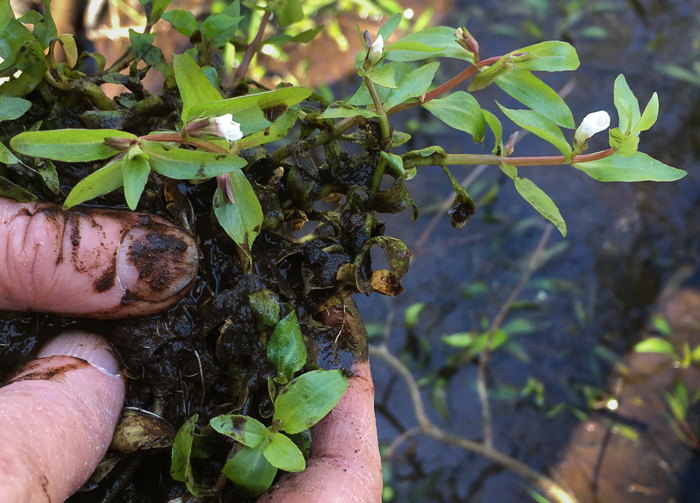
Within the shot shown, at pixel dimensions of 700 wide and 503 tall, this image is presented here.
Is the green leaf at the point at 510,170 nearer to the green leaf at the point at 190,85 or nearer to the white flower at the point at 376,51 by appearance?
the white flower at the point at 376,51

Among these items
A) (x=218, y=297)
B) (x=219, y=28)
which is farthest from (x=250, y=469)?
(x=219, y=28)

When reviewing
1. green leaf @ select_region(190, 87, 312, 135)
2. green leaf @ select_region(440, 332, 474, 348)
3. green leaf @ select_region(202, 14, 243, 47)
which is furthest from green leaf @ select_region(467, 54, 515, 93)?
green leaf @ select_region(440, 332, 474, 348)

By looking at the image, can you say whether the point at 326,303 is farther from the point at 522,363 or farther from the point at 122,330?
the point at 522,363

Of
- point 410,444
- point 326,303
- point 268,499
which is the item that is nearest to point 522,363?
point 410,444

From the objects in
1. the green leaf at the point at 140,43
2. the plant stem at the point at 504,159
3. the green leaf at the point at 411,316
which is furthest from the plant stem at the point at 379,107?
the green leaf at the point at 411,316

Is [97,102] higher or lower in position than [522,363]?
higher

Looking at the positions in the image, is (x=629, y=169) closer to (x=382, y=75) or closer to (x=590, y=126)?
(x=590, y=126)

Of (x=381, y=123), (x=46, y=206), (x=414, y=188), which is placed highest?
(x=381, y=123)

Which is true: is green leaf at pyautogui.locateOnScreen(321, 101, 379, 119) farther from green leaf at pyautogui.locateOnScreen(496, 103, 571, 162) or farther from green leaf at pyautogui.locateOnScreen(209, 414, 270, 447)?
green leaf at pyautogui.locateOnScreen(209, 414, 270, 447)
